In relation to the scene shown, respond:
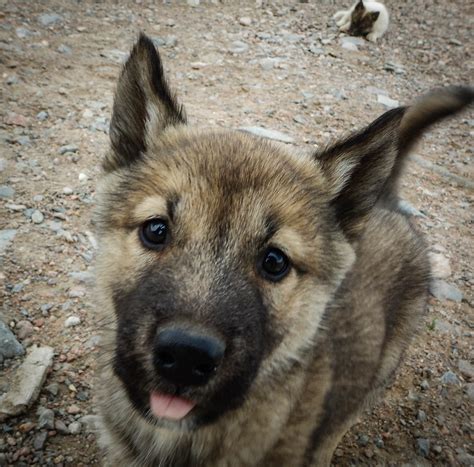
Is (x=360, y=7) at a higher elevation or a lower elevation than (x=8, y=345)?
higher

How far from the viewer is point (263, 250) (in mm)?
2266

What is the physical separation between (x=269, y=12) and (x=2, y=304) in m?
6.81

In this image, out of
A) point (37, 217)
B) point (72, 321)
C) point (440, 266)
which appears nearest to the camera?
point (72, 321)

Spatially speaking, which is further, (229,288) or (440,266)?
(440,266)

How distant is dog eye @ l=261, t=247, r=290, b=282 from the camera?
2.30 m

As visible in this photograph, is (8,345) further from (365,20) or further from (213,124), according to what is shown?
(365,20)

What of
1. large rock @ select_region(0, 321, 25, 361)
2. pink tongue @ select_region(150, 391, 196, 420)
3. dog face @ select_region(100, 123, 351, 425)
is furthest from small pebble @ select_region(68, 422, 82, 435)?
pink tongue @ select_region(150, 391, 196, 420)

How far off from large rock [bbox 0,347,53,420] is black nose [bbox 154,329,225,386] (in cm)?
143

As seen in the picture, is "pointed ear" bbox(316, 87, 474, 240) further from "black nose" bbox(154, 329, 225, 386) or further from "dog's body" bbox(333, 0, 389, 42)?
"dog's body" bbox(333, 0, 389, 42)

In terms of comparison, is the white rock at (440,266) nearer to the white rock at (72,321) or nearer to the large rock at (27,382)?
the white rock at (72,321)

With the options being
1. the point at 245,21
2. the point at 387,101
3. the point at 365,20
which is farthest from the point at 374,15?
the point at 245,21

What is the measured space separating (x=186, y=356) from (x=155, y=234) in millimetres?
698

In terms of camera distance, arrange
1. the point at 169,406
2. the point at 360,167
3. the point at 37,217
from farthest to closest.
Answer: the point at 37,217
the point at 360,167
the point at 169,406

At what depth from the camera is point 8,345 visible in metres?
3.05
